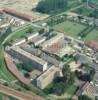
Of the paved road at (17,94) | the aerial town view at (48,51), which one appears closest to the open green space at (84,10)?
the aerial town view at (48,51)

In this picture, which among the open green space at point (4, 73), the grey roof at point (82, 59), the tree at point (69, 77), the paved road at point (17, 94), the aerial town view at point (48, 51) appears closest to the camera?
the paved road at point (17, 94)

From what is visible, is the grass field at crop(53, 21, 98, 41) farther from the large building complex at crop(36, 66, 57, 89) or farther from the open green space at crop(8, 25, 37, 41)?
the large building complex at crop(36, 66, 57, 89)

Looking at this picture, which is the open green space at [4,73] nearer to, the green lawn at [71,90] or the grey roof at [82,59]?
the green lawn at [71,90]

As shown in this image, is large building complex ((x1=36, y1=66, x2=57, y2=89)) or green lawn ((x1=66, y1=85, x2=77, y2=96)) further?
large building complex ((x1=36, y1=66, x2=57, y2=89))

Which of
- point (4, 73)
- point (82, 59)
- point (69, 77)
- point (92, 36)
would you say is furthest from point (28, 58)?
point (92, 36)

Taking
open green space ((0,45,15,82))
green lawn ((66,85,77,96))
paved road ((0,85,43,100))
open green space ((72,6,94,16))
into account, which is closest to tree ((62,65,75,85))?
green lawn ((66,85,77,96))

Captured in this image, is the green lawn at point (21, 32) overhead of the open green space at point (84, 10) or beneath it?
overhead

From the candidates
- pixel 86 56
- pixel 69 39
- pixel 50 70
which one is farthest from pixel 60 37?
pixel 50 70

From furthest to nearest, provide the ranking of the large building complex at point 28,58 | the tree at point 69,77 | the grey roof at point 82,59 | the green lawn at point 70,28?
the green lawn at point 70,28 < the grey roof at point 82,59 < the large building complex at point 28,58 < the tree at point 69,77
